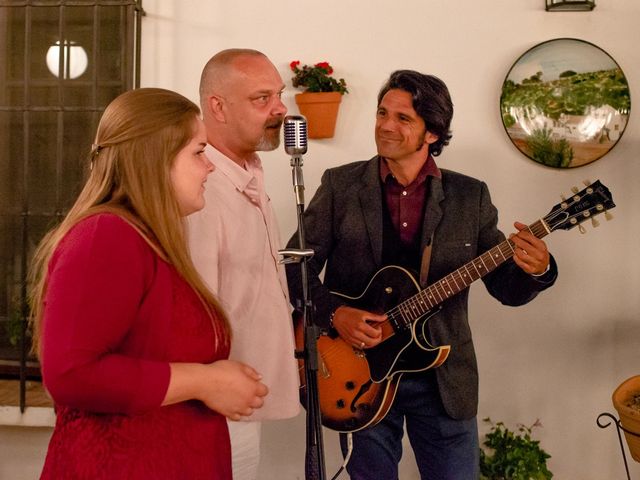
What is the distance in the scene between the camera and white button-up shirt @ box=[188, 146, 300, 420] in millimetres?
1900

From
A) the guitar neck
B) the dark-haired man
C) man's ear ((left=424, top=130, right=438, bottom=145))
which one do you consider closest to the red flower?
the dark-haired man

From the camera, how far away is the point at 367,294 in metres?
2.49

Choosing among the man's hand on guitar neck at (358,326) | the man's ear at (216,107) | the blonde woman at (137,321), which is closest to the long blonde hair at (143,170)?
the blonde woman at (137,321)

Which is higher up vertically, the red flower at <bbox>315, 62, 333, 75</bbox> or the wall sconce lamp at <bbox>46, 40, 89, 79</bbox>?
the wall sconce lamp at <bbox>46, 40, 89, 79</bbox>

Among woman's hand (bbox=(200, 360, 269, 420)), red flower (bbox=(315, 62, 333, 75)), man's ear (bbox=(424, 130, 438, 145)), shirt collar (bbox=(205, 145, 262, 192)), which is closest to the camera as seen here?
woman's hand (bbox=(200, 360, 269, 420))

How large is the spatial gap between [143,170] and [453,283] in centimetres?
133

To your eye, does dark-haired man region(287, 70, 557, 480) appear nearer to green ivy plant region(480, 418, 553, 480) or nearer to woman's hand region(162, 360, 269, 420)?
green ivy plant region(480, 418, 553, 480)

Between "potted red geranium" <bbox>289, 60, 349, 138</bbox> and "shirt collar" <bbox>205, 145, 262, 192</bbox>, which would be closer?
"shirt collar" <bbox>205, 145, 262, 192</bbox>

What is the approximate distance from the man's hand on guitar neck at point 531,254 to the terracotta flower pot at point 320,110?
105 centimetres

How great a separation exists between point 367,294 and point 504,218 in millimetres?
941

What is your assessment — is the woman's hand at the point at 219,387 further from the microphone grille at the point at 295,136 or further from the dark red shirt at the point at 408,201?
the dark red shirt at the point at 408,201

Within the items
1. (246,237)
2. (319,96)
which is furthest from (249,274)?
(319,96)

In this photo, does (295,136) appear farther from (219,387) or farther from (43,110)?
(43,110)

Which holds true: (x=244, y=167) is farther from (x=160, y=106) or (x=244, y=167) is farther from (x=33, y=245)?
(x=33, y=245)
